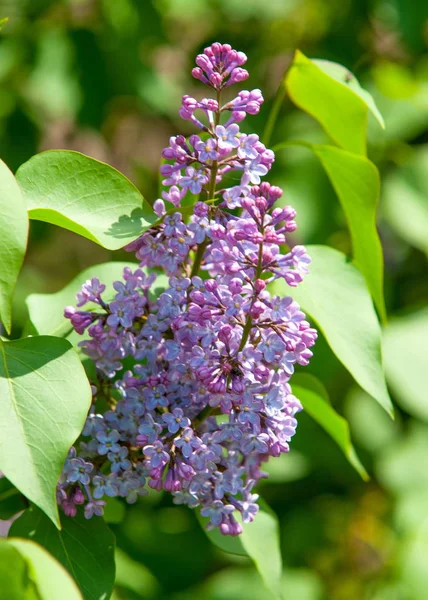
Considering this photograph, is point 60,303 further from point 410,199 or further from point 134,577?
point 410,199

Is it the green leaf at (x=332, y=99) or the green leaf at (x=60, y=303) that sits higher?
the green leaf at (x=332, y=99)

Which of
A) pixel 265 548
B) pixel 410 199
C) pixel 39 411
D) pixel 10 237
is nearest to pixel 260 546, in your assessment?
pixel 265 548

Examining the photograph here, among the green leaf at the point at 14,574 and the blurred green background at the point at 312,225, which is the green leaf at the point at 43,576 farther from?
the blurred green background at the point at 312,225

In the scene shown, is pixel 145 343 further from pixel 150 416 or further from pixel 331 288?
pixel 331 288

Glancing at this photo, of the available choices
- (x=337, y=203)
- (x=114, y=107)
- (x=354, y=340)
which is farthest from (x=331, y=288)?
(x=114, y=107)

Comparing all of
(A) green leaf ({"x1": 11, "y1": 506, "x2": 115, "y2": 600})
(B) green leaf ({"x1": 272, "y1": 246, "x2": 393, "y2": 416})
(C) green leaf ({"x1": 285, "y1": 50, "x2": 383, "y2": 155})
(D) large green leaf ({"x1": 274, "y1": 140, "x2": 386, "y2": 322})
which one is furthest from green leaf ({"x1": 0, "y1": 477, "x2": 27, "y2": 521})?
(C) green leaf ({"x1": 285, "y1": 50, "x2": 383, "y2": 155})

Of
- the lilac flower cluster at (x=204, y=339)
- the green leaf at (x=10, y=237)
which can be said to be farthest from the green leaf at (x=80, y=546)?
the green leaf at (x=10, y=237)

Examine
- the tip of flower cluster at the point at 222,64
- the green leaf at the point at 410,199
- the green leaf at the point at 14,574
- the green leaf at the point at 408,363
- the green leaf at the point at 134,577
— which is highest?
the tip of flower cluster at the point at 222,64
